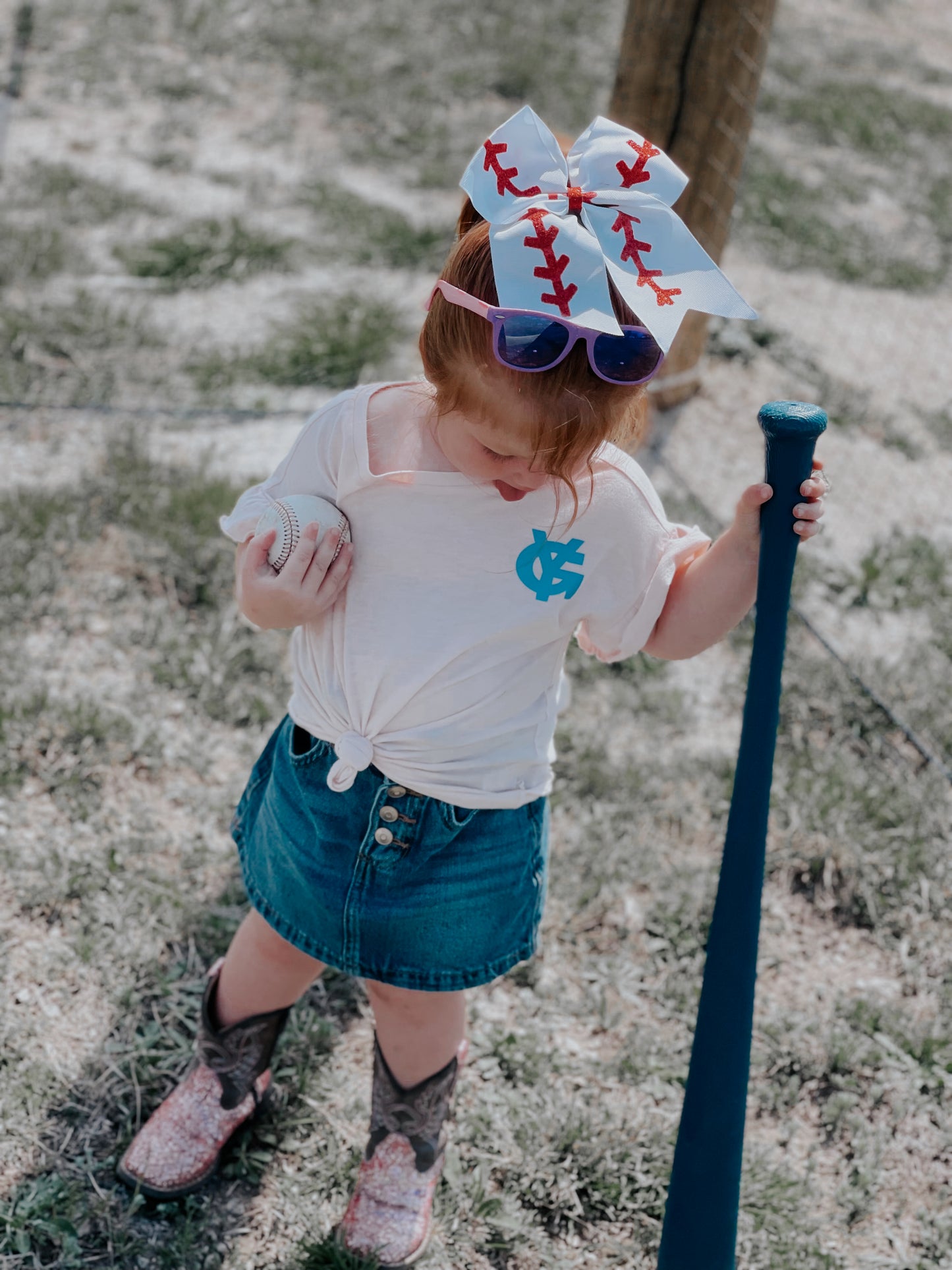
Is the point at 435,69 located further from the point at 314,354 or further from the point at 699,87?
the point at 699,87

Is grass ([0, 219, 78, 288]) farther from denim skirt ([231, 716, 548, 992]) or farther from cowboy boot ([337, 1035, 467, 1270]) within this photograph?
cowboy boot ([337, 1035, 467, 1270])

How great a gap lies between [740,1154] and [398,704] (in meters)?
0.61

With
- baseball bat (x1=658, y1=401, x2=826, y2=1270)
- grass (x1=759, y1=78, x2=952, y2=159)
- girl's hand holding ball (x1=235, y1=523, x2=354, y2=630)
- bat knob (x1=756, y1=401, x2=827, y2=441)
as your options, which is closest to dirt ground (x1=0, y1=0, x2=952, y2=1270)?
baseball bat (x1=658, y1=401, x2=826, y2=1270)

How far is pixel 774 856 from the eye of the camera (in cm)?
211

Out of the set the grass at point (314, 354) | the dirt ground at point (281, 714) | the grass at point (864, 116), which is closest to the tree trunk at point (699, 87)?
the dirt ground at point (281, 714)

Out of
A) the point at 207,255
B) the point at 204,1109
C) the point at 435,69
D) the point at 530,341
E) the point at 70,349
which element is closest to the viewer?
the point at 530,341

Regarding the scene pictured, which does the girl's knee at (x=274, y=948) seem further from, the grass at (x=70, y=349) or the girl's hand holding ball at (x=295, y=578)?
the grass at (x=70, y=349)

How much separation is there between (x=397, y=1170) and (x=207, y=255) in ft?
9.72

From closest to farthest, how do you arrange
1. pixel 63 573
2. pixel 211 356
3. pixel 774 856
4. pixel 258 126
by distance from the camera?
pixel 774 856 → pixel 63 573 → pixel 211 356 → pixel 258 126

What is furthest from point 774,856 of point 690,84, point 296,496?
point 690,84

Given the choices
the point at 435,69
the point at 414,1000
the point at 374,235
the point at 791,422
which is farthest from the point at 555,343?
the point at 435,69

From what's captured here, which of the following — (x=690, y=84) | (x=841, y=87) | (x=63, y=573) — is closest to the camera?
(x=63, y=573)

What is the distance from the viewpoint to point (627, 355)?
1.05 m

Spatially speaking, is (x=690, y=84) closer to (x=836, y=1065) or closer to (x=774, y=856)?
(x=774, y=856)
